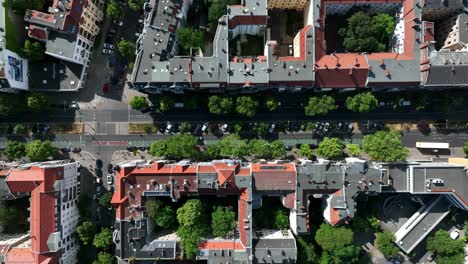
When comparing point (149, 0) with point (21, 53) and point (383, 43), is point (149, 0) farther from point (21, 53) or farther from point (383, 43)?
point (383, 43)

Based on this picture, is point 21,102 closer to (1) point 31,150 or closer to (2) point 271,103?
(1) point 31,150

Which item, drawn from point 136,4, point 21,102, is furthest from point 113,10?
point 21,102

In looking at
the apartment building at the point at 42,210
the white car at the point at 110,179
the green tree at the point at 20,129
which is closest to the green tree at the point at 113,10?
the green tree at the point at 20,129

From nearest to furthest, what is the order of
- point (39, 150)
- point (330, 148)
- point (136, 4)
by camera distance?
point (39, 150) → point (136, 4) → point (330, 148)

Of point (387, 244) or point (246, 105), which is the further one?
point (387, 244)

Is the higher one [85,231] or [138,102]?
[138,102]

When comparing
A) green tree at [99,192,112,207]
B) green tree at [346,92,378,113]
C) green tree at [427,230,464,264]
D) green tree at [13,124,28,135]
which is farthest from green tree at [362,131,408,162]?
green tree at [13,124,28,135]
